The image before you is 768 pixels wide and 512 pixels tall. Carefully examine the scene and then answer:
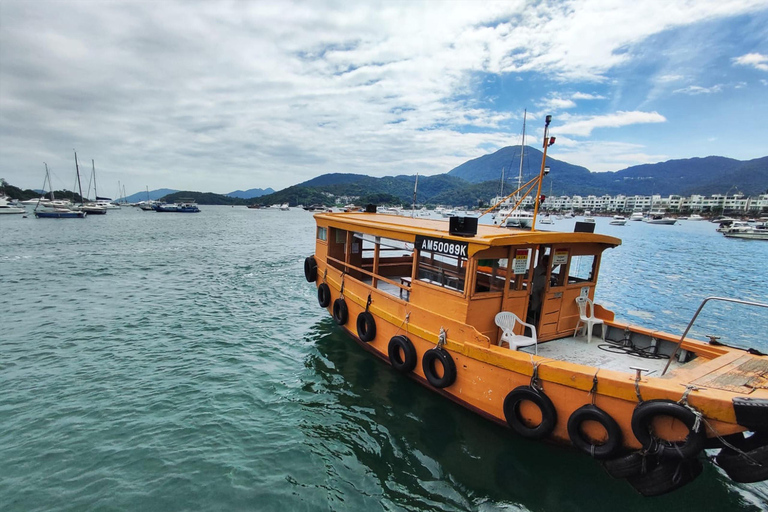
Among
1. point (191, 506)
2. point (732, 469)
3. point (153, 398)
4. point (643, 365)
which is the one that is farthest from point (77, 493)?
point (643, 365)

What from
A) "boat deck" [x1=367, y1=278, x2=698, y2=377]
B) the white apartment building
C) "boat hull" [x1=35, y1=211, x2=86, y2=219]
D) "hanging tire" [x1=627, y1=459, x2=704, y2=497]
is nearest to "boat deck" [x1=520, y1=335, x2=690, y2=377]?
"boat deck" [x1=367, y1=278, x2=698, y2=377]

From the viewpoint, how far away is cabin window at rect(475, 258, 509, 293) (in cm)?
691

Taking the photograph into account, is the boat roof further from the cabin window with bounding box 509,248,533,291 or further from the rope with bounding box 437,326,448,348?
the rope with bounding box 437,326,448,348

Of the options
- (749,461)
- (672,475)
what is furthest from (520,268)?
(749,461)

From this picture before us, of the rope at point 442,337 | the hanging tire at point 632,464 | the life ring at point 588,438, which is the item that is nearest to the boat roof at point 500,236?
the rope at point 442,337

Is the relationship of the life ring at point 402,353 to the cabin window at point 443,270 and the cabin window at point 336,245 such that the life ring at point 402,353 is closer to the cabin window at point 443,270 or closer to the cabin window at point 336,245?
the cabin window at point 443,270

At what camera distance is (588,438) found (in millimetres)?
5180

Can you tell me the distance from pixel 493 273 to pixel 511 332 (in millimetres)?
1124

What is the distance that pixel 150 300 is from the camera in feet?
47.8

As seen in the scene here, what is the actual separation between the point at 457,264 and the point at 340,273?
4.30 metres

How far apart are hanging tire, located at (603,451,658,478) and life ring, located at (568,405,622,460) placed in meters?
0.13

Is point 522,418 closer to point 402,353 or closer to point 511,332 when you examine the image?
point 511,332

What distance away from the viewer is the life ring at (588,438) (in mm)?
4902

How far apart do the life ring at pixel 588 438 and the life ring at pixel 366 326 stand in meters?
4.62
